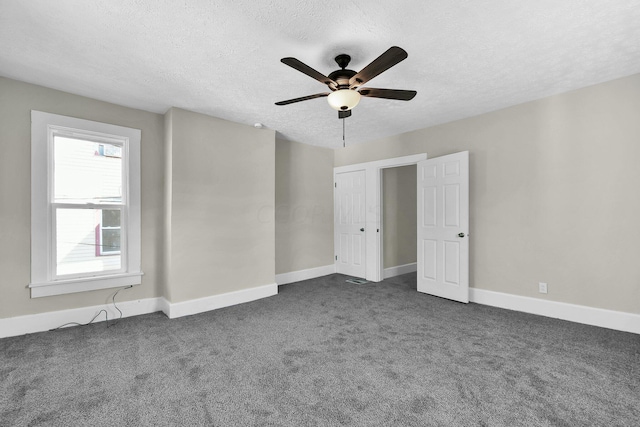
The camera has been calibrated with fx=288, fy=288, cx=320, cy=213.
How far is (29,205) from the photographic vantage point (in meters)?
2.92

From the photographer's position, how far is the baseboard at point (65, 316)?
2.82 m

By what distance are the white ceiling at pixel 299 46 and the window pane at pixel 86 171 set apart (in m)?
0.59

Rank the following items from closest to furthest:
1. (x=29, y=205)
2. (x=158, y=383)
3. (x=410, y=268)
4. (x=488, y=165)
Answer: (x=158, y=383) < (x=29, y=205) < (x=488, y=165) < (x=410, y=268)

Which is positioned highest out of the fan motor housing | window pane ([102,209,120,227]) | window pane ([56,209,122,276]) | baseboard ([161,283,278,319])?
the fan motor housing

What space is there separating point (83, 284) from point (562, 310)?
5.36 m

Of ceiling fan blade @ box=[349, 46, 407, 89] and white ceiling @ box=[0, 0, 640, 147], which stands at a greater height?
white ceiling @ box=[0, 0, 640, 147]

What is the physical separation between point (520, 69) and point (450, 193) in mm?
1729

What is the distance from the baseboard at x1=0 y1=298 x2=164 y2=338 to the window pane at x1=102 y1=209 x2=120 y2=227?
36.9 inches

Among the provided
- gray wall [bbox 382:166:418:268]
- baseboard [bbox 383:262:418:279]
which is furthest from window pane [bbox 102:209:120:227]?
baseboard [bbox 383:262:418:279]

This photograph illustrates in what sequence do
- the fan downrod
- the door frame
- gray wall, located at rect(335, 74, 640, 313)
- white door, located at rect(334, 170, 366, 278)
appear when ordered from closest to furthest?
the fan downrod < gray wall, located at rect(335, 74, 640, 313) < the door frame < white door, located at rect(334, 170, 366, 278)

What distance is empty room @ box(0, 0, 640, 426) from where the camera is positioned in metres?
1.91

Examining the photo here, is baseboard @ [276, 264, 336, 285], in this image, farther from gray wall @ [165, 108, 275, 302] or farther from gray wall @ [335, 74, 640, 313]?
gray wall @ [335, 74, 640, 313]

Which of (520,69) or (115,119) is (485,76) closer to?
(520,69)

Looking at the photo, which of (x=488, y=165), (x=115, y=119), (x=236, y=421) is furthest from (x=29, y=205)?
(x=488, y=165)
